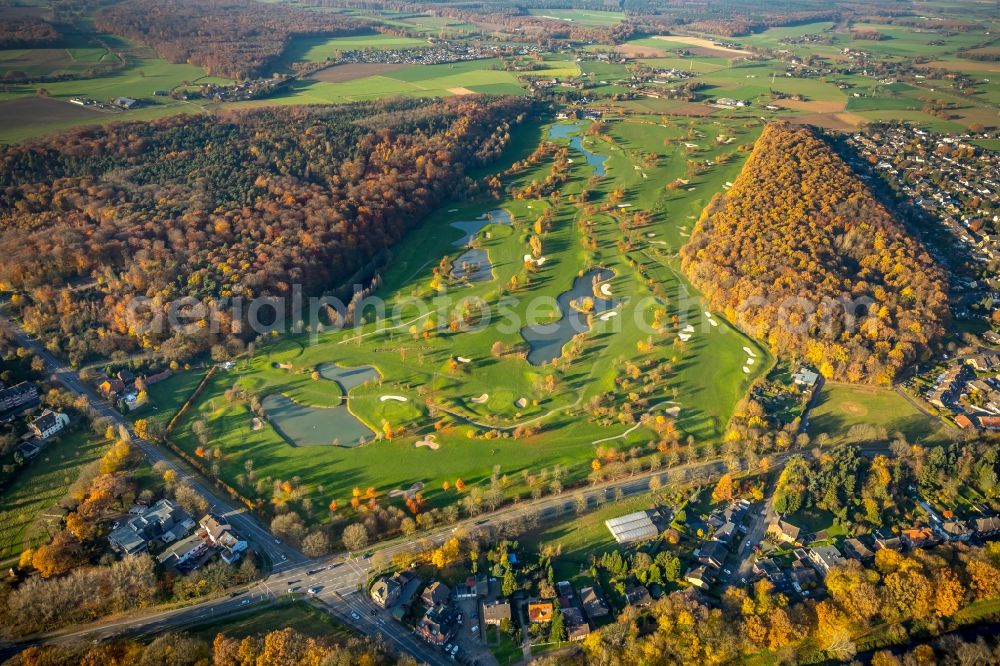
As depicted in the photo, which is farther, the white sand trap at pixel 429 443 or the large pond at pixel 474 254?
the large pond at pixel 474 254

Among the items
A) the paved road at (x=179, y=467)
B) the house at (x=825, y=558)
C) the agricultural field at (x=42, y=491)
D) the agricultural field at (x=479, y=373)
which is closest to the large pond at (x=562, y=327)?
the agricultural field at (x=479, y=373)

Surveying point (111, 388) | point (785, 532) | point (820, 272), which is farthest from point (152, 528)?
point (820, 272)

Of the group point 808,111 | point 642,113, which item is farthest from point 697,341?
point 808,111

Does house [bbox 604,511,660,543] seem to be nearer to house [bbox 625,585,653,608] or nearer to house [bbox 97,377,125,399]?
house [bbox 625,585,653,608]

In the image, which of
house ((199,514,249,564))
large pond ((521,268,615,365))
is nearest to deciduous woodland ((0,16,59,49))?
large pond ((521,268,615,365))

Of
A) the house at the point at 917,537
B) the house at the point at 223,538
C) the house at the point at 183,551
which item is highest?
the house at the point at 917,537

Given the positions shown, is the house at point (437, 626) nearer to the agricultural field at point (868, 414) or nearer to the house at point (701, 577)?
the house at point (701, 577)
